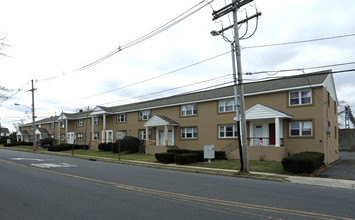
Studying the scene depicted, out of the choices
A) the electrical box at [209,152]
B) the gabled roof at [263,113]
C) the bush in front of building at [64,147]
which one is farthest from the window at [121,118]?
the gabled roof at [263,113]

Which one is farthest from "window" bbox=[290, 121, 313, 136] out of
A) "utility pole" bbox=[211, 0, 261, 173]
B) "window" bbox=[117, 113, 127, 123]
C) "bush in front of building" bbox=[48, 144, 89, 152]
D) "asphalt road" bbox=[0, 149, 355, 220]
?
"bush in front of building" bbox=[48, 144, 89, 152]

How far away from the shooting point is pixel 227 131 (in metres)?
26.0

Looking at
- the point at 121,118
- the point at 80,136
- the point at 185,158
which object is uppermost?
the point at 121,118

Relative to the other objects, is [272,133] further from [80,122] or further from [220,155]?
[80,122]

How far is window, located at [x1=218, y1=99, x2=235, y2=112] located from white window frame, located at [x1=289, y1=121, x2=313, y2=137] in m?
5.73

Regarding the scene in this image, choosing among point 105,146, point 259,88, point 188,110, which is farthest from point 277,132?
point 105,146

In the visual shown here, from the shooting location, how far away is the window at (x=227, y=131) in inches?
1003

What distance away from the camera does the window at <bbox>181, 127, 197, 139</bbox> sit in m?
29.1

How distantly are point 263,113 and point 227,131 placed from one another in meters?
5.22

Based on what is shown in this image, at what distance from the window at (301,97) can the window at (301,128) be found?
1582mm

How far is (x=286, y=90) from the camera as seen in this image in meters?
22.1

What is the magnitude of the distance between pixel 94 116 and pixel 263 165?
102 feet

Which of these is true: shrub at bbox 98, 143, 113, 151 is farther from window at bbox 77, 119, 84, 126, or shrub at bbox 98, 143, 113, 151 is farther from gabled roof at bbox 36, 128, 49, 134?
gabled roof at bbox 36, 128, 49, 134

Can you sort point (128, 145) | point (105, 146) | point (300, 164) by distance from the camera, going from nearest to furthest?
point (300, 164) < point (128, 145) < point (105, 146)
